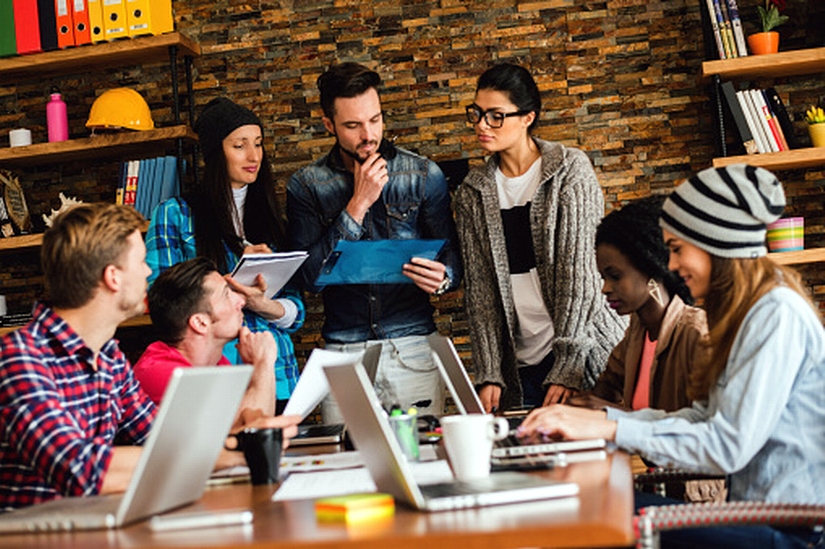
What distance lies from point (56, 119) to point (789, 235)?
3.08 m

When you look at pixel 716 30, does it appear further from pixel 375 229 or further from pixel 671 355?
pixel 671 355

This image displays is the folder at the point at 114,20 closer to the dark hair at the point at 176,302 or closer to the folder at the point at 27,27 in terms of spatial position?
the folder at the point at 27,27

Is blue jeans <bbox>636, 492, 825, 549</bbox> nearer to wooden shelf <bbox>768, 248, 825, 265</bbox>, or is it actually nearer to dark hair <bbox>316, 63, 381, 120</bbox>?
dark hair <bbox>316, 63, 381, 120</bbox>

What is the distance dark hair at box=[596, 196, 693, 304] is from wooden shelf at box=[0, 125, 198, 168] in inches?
84.7

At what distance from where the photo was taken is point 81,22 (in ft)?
14.3

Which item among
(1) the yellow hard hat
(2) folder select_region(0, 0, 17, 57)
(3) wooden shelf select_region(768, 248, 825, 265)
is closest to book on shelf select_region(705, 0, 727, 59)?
(3) wooden shelf select_region(768, 248, 825, 265)

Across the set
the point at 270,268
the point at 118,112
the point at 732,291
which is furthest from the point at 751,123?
the point at 118,112

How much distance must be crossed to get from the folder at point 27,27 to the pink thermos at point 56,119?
0.22 meters

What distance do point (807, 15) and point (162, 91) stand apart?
2739 mm

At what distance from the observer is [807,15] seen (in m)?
4.07

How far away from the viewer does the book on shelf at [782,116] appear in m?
3.91

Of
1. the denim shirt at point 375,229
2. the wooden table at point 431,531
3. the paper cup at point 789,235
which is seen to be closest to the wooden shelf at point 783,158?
the paper cup at point 789,235

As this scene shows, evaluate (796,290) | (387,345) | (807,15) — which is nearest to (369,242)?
(387,345)

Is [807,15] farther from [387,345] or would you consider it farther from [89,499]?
[89,499]
